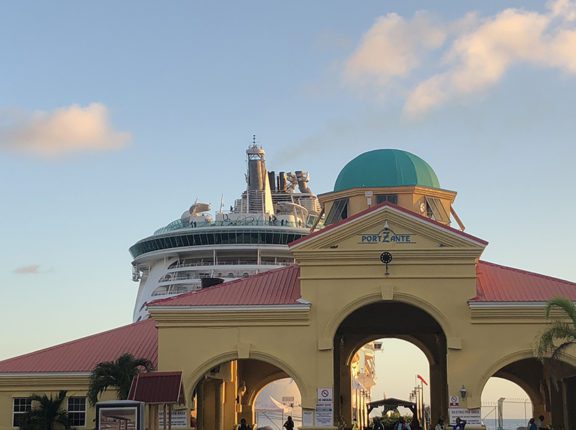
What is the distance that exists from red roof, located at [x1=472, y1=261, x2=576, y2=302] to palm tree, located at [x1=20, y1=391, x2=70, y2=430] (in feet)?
57.1

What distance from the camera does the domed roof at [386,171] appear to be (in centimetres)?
4856

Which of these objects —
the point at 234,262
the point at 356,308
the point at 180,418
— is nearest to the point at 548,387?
the point at 356,308

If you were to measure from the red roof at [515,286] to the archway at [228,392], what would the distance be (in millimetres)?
8523

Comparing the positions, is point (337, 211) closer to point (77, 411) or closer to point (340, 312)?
point (340, 312)

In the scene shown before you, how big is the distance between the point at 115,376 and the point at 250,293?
6147mm

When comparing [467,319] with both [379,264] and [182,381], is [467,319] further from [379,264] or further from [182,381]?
[182,381]

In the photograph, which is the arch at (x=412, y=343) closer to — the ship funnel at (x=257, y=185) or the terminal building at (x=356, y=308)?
the terminal building at (x=356, y=308)

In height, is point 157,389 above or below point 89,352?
below

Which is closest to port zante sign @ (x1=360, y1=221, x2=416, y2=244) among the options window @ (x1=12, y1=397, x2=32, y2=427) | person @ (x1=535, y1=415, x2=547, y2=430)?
person @ (x1=535, y1=415, x2=547, y2=430)

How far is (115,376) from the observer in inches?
1494

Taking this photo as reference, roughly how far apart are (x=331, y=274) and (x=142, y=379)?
862 centimetres

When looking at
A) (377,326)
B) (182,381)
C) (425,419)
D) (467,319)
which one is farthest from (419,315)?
(425,419)

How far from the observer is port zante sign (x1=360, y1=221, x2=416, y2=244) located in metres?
37.8

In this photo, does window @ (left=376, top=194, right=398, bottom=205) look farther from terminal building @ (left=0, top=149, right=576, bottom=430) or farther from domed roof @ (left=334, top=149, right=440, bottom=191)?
terminal building @ (left=0, top=149, right=576, bottom=430)
